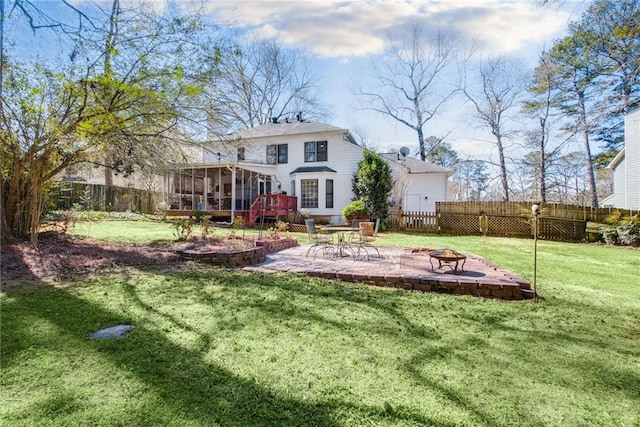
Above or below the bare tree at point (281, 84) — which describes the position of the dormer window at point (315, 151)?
below

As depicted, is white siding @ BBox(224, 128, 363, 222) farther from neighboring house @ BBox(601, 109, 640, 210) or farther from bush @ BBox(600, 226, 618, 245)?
neighboring house @ BBox(601, 109, 640, 210)

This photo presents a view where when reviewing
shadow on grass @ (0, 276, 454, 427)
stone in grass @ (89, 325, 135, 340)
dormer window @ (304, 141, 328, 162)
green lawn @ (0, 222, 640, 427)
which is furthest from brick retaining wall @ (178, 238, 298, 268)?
dormer window @ (304, 141, 328, 162)

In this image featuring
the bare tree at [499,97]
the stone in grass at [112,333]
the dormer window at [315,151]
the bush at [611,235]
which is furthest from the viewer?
the bare tree at [499,97]

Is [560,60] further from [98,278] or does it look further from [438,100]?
[98,278]

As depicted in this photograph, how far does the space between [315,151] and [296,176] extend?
6.39 feet

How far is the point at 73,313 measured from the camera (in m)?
3.70

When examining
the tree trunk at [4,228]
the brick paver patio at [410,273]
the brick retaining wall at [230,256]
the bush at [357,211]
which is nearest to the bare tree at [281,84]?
the bush at [357,211]

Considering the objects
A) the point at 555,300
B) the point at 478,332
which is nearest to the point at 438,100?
the point at 555,300

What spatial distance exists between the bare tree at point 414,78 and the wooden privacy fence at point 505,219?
44.3 feet

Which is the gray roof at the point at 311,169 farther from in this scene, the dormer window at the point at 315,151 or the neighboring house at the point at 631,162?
the neighboring house at the point at 631,162

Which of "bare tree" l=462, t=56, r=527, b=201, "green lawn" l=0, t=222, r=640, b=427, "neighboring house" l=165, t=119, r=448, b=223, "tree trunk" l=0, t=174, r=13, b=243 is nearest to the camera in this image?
"green lawn" l=0, t=222, r=640, b=427

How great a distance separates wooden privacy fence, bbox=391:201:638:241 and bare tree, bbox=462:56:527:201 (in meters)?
9.58

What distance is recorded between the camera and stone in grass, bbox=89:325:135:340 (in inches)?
123

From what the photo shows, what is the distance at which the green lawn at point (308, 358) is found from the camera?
2.22 metres
